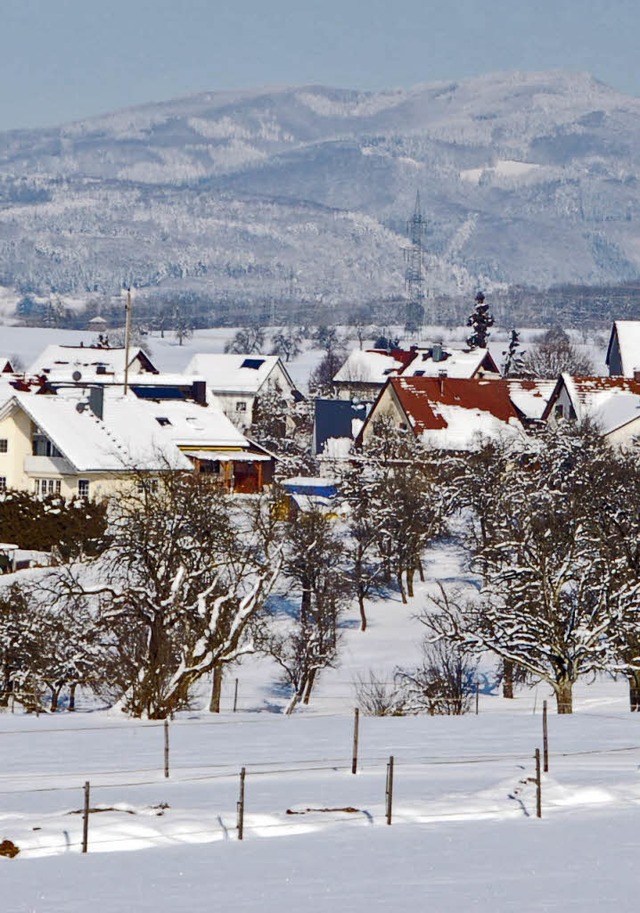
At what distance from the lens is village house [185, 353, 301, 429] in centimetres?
12506

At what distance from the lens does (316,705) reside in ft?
125

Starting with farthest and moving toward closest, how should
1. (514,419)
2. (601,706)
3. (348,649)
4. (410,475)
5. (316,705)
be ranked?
(514,419) → (410,475) → (348,649) → (316,705) → (601,706)

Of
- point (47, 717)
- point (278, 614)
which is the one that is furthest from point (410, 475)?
point (47, 717)

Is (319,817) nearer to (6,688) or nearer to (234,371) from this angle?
(6,688)

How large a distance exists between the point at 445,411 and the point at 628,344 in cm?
4201

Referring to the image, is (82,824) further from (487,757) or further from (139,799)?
(487,757)

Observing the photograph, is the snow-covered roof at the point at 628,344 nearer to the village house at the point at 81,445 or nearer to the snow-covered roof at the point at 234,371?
the snow-covered roof at the point at 234,371

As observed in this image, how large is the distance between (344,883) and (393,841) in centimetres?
194

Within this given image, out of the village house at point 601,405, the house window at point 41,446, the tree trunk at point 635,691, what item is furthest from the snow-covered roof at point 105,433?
the tree trunk at point 635,691

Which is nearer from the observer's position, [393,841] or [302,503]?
[393,841]

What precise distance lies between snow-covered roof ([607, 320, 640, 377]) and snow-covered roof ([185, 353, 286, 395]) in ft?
86.8

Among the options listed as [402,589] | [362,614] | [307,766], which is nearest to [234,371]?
[402,589]

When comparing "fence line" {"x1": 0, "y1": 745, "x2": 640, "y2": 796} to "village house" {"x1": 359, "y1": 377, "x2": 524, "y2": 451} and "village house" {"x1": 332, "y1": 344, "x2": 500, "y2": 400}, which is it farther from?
"village house" {"x1": 332, "y1": 344, "x2": 500, "y2": 400}

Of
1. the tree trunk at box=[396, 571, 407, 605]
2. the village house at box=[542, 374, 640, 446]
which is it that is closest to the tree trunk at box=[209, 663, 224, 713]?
the tree trunk at box=[396, 571, 407, 605]
